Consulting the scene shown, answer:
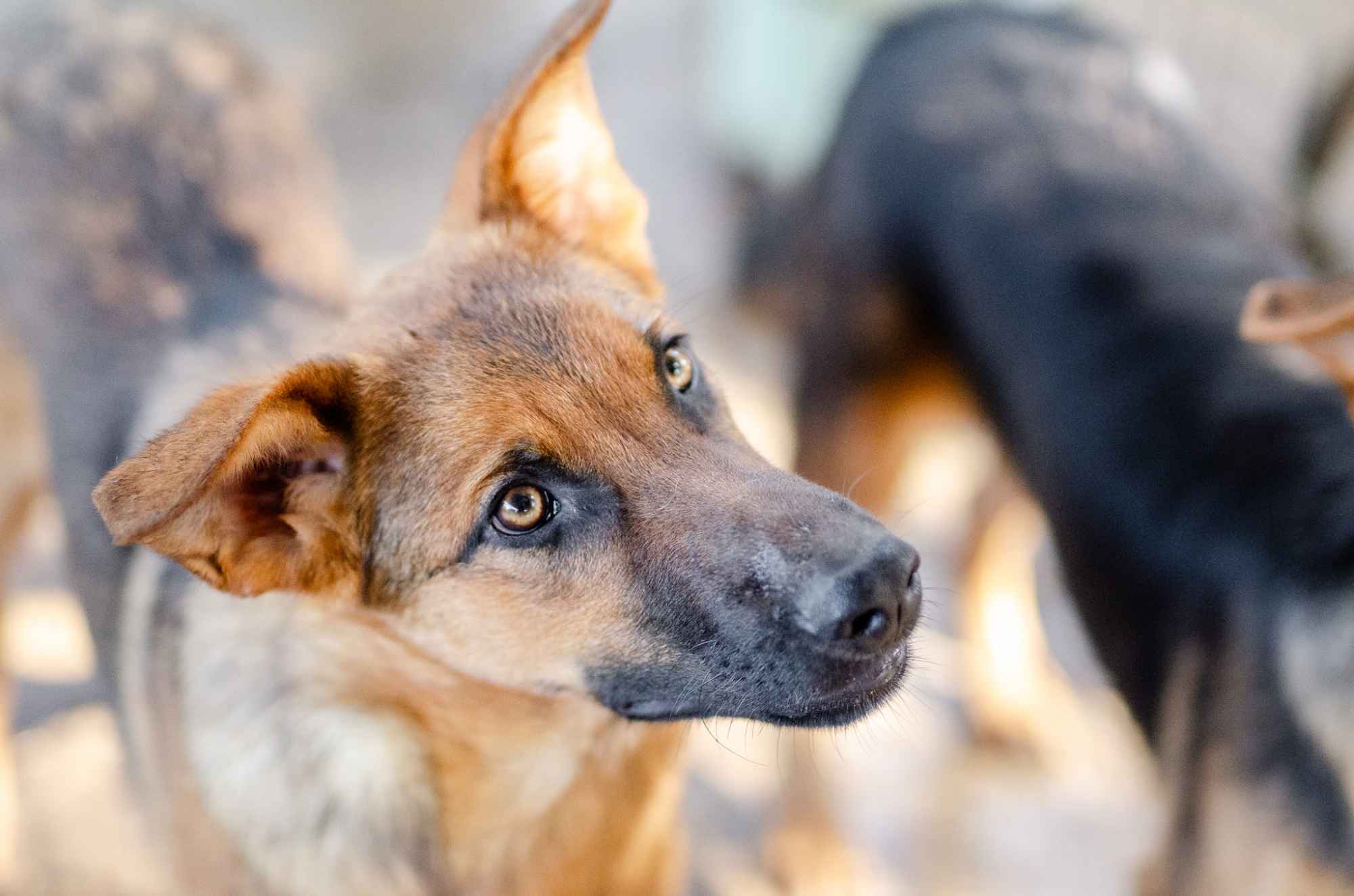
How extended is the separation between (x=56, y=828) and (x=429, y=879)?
177 centimetres

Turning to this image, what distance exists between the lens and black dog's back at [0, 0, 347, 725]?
2.43 m

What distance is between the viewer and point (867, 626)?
1.50 m

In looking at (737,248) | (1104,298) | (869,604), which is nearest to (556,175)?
(869,604)

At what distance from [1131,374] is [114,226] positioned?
230cm

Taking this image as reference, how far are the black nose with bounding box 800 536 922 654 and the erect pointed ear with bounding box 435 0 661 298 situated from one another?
0.79m

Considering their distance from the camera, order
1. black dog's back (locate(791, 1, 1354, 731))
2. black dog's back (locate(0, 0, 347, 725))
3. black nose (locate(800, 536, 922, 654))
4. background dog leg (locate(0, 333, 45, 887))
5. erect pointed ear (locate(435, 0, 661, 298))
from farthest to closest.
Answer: background dog leg (locate(0, 333, 45, 887)) → black dog's back (locate(0, 0, 347, 725)) → black dog's back (locate(791, 1, 1354, 731)) → erect pointed ear (locate(435, 0, 661, 298)) → black nose (locate(800, 536, 922, 654))

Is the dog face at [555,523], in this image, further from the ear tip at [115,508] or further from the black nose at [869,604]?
the ear tip at [115,508]

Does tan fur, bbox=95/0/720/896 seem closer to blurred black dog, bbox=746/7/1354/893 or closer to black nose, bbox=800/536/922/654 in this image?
black nose, bbox=800/536/922/654

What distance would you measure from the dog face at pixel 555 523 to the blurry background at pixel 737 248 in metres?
0.49

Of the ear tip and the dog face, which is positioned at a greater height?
the ear tip

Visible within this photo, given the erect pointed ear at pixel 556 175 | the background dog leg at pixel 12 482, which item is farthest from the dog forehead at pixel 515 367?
the background dog leg at pixel 12 482

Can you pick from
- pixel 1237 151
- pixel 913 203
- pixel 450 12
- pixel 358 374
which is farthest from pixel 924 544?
pixel 450 12

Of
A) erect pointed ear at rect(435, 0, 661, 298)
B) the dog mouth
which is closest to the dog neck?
the dog mouth

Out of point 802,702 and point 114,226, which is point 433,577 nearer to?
point 802,702
